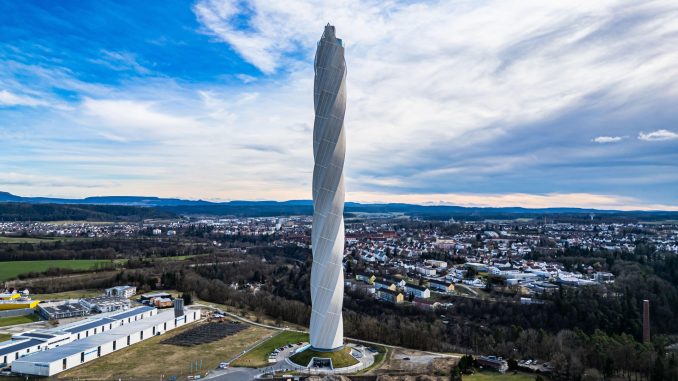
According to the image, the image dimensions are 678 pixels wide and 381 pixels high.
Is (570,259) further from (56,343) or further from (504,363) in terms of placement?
(56,343)

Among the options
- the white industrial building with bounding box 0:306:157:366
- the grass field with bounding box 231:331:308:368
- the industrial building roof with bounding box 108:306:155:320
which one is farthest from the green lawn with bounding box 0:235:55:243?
the grass field with bounding box 231:331:308:368

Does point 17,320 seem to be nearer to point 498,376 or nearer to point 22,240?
point 498,376

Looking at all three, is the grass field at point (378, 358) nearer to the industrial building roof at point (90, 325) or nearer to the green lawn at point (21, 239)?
the industrial building roof at point (90, 325)

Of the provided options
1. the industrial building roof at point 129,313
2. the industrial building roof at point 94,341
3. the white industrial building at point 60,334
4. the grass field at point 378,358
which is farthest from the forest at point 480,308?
the white industrial building at point 60,334

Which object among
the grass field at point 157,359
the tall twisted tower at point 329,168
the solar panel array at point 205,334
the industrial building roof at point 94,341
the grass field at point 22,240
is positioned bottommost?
the solar panel array at point 205,334

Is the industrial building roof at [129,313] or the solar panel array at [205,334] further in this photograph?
the industrial building roof at [129,313]

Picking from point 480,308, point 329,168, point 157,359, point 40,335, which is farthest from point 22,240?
point 329,168
